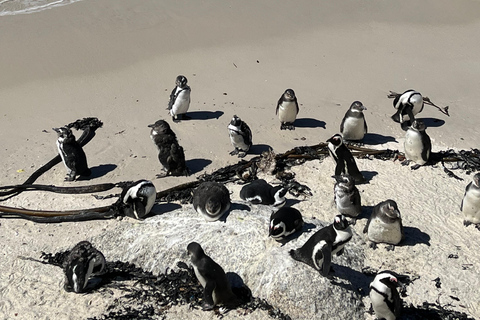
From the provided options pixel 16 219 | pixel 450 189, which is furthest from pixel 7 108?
pixel 450 189

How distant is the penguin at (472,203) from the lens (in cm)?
825

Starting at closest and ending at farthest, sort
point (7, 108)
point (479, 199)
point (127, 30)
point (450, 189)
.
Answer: point (479, 199), point (450, 189), point (7, 108), point (127, 30)

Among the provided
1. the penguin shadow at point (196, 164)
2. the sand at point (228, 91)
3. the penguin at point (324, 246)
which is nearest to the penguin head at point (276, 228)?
the penguin at point (324, 246)

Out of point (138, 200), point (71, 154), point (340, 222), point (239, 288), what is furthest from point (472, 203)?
point (71, 154)

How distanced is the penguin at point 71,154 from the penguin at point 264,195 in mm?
3040

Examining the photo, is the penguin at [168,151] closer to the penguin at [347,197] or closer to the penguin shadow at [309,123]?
the penguin at [347,197]

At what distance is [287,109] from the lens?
11.5 metres

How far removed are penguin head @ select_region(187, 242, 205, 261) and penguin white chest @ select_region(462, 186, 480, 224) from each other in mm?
4048

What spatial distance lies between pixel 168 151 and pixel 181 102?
7.47ft

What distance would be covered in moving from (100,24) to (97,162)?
6803 millimetres

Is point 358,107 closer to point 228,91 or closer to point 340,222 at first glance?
point 228,91

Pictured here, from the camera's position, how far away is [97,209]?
876 centimetres

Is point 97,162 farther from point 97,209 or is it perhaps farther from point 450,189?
point 450,189

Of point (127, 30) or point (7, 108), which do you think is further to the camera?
point (127, 30)
